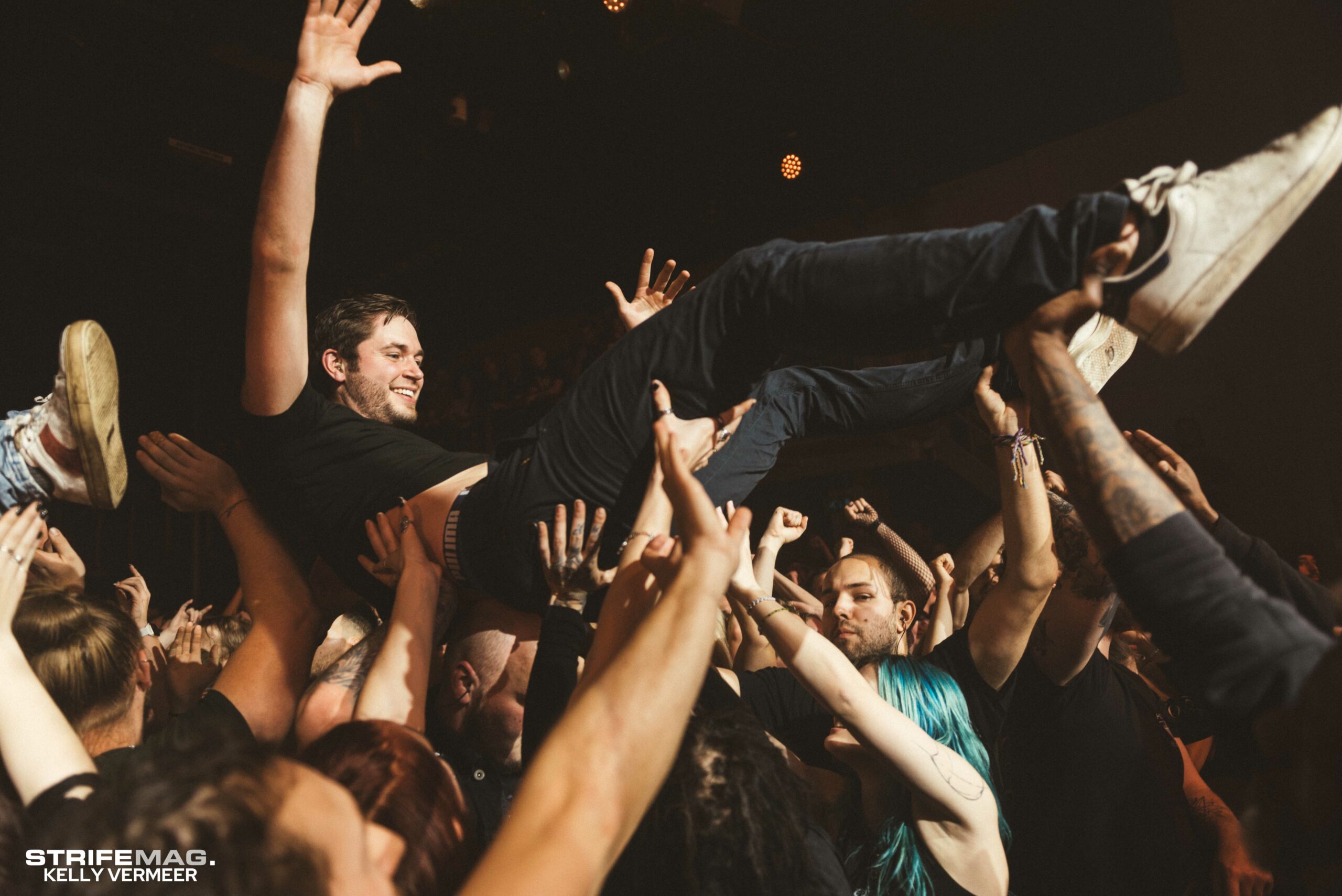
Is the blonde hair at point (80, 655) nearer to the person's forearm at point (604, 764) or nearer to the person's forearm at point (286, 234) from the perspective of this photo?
the person's forearm at point (286, 234)

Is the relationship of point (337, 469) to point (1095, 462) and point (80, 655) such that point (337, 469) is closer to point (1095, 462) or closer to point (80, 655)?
point (80, 655)

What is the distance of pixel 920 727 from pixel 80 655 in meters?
1.62

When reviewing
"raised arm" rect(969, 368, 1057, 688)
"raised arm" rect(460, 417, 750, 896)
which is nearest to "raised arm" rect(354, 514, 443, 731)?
"raised arm" rect(460, 417, 750, 896)

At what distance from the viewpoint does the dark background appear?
16.0ft

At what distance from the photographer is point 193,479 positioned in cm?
237

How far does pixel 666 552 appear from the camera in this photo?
141 centimetres

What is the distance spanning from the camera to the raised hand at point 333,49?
2.07m

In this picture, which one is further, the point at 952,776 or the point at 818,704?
the point at 818,704

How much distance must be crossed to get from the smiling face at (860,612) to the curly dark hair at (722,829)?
112cm

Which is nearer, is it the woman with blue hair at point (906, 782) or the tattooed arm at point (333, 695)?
the woman with blue hair at point (906, 782)

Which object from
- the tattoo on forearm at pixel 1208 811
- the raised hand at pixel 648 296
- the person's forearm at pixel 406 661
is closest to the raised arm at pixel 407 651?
the person's forearm at pixel 406 661

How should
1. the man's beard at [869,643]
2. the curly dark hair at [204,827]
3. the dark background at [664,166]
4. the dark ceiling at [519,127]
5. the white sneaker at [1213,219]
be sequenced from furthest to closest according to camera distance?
the dark background at [664,166], the dark ceiling at [519,127], the man's beard at [869,643], the white sneaker at [1213,219], the curly dark hair at [204,827]

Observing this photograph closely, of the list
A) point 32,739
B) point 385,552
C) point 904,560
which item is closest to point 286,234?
point 385,552

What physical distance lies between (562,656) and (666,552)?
1.27ft
